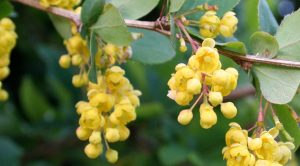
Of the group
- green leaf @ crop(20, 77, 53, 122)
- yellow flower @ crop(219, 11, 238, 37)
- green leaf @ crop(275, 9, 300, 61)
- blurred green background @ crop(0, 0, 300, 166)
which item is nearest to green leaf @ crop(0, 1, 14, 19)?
yellow flower @ crop(219, 11, 238, 37)

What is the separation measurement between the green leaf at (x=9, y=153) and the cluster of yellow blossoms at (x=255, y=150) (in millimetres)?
1120

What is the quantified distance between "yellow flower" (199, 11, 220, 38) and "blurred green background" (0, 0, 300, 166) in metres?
0.77

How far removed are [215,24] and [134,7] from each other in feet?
0.55

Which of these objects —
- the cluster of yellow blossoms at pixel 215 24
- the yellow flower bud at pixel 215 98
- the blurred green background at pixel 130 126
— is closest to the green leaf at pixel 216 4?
the cluster of yellow blossoms at pixel 215 24

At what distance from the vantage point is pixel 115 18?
46.5 inches

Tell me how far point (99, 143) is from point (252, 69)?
1.08 ft

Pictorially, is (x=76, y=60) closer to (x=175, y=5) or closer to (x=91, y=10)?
(x=91, y=10)

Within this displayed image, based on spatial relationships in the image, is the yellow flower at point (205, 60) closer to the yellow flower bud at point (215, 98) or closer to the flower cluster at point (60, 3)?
the yellow flower bud at point (215, 98)

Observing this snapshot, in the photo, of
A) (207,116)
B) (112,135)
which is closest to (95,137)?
(112,135)

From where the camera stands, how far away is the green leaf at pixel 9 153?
204 cm

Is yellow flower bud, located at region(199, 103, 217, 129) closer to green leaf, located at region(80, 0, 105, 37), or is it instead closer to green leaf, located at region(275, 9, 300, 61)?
green leaf, located at region(275, 9, 300, 61)

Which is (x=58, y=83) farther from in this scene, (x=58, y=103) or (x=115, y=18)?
(x=115, y=18)

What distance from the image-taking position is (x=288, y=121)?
3.87ft

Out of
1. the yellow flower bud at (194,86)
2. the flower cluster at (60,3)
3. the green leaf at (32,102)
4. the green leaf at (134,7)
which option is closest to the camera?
the yellow flower bud at (194,86)
